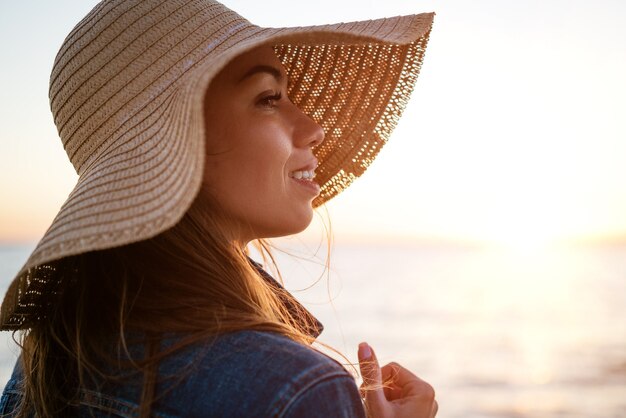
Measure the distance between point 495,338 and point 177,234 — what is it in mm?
8446

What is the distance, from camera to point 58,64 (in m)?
1.71

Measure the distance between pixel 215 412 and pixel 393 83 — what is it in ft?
5.60

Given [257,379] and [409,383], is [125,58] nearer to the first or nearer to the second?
[257,379]

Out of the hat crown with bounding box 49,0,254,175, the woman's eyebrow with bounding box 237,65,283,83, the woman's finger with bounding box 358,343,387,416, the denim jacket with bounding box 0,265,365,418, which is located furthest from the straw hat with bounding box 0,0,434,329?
the woman's finger with bounding box 358,343,387,416

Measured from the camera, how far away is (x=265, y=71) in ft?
5.91

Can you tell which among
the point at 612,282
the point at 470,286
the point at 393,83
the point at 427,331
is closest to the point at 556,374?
the point at 427,331

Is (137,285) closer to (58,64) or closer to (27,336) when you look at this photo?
(27,336)

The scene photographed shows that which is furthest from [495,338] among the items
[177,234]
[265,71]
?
[177,234]

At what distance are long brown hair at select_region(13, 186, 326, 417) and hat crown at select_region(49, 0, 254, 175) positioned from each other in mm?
307

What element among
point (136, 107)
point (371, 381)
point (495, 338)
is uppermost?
point (495, 338)

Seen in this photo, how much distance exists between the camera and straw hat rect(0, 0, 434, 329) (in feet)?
4.07

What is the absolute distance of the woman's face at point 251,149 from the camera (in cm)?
171

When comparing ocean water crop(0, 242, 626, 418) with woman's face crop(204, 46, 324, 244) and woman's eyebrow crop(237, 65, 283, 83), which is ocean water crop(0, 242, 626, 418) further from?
woman's eyebrow crop(237, 65, 283, 83)

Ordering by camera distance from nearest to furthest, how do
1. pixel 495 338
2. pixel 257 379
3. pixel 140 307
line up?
pixel 257 379 → pixel 140 307 → pixel 495 338
